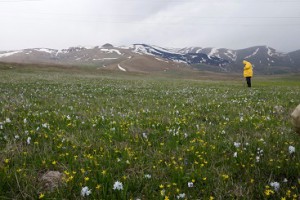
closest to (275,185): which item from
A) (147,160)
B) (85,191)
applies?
(147,160)

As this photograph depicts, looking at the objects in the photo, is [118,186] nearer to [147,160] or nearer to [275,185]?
[147,160]

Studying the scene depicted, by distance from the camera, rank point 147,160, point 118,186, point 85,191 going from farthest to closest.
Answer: point 147,160
point 118,186
point 85,191

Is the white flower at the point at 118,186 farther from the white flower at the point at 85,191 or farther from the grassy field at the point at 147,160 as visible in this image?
the white flower at the point at 85,191

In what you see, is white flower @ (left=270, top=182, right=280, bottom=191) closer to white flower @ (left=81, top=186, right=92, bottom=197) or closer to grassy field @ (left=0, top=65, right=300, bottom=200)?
grassy field @ (left=0, top=65, right=300, bottom=200)

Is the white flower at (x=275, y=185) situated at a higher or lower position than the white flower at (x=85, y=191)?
lower

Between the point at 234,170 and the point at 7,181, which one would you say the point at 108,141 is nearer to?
the point at 7,181

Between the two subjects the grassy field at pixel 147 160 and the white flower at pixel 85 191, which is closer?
the white flower at pixel 85 191

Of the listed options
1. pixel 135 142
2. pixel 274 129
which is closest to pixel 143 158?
pixel 135 142

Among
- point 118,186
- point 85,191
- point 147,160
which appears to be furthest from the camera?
point 147,160

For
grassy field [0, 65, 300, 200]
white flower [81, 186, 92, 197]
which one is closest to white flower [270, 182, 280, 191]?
grassy field [0, 65, 300, 200]

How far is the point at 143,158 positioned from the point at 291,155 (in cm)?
285

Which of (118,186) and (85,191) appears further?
(118,186)

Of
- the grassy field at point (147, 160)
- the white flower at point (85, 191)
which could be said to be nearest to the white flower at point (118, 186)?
the grassy field at point (147, 160)

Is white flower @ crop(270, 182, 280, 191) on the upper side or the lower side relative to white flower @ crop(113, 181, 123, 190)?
lower
